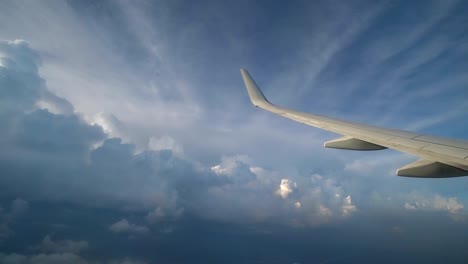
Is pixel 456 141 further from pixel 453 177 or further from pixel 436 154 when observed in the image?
pixel 436 154

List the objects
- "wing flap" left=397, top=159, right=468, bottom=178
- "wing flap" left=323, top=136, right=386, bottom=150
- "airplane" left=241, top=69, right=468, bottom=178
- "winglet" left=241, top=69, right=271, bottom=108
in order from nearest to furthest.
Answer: "airplane" left=241, top=69, right=468, bottom=178, "wing flap" left=397, top=159, right=468, bottom=178, "wing flap" left=323, top=136, right=386, bottom=150, "winglet" left=241, top=69, right=271, bottom=108

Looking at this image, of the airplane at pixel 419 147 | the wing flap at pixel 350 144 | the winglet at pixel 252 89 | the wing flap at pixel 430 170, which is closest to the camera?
the airplane at pixel 419 147

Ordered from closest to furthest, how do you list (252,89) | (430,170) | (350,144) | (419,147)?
(430,170) < (419,147) < (350,144) < (252,89)

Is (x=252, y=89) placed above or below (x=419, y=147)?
above

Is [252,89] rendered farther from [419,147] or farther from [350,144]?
[419,147]

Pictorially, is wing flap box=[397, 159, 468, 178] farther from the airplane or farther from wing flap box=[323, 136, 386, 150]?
wing flap box=[323, 136, 386, 150]

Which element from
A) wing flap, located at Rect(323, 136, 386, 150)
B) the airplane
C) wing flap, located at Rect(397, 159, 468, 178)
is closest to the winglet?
the airplane

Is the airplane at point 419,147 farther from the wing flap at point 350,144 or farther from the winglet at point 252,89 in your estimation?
the winglet at point 252,89

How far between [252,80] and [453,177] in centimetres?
979

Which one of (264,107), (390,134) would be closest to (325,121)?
(390,134)

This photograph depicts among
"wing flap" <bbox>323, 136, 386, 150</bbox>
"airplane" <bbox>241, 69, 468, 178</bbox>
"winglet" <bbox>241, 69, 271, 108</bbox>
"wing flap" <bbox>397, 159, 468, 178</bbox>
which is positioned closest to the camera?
"airplane" <bbox>241, 69, 468, 178</bbox>

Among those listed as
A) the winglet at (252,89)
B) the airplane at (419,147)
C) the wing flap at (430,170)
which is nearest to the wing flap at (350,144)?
the airplane at (419,147)

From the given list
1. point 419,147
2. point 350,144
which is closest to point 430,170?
point 419,147

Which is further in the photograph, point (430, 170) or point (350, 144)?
point (350, 144)
